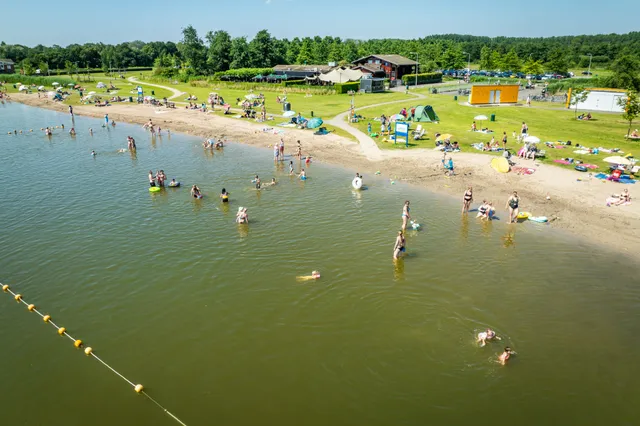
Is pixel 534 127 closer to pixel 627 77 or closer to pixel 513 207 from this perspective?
pixel 513 207

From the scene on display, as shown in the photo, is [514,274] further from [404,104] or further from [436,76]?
[436,76]

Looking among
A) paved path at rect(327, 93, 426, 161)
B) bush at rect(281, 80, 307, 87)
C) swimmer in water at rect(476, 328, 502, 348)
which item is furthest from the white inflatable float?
bush at rect(281, 80, 307, 87)

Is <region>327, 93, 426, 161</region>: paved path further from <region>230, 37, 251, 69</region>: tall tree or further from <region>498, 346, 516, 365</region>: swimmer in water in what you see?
<region>230, 37, 251, 69</region>: tall tree

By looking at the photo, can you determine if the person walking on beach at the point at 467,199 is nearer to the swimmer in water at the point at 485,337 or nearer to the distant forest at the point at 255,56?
the swimmer in water at the point at 485,337

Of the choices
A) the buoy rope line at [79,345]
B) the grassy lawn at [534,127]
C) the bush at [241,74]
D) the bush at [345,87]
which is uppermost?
the bush at [241,74]

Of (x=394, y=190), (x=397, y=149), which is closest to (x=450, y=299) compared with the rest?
(x=394, y=190)

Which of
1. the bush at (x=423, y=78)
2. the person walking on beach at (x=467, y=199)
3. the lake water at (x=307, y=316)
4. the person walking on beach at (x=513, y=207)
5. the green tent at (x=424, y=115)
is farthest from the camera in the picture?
the bush at (x=423, y=78)

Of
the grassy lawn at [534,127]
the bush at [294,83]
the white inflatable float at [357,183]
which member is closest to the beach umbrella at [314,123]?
the grassy lawn at [534,127]
